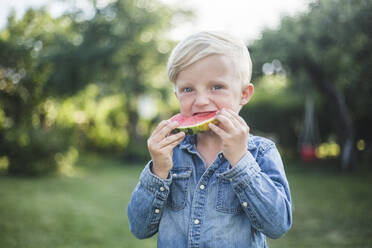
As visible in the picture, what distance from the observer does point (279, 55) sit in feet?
34.8

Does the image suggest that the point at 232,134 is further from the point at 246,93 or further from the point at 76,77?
the point at 76,77

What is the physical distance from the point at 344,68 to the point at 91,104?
15949 millimetres

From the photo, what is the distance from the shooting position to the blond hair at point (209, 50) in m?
1.73

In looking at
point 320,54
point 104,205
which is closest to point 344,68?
point 320,54

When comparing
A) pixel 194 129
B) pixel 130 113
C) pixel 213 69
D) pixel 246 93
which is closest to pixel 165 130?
pixel 194 129

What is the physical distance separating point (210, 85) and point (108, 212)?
22.4 feet

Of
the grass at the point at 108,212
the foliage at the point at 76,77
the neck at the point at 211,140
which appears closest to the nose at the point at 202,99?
the neck at the point at 211,140

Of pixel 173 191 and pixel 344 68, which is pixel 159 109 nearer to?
pixel 344 68

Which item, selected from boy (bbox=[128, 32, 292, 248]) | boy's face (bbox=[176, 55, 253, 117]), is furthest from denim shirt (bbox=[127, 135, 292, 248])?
boy's face (bbox=[176, 55, 253, 117])

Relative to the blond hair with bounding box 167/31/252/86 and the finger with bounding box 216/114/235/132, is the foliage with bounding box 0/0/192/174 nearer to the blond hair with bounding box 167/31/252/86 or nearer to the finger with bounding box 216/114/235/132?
the blond hair with bounding box 167/31/252/86

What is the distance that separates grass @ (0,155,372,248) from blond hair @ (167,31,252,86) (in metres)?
4.59

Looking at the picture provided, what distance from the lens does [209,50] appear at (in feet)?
5.62

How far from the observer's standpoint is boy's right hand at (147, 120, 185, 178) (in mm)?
1688

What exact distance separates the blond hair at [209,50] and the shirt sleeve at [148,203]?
581 millimetres
